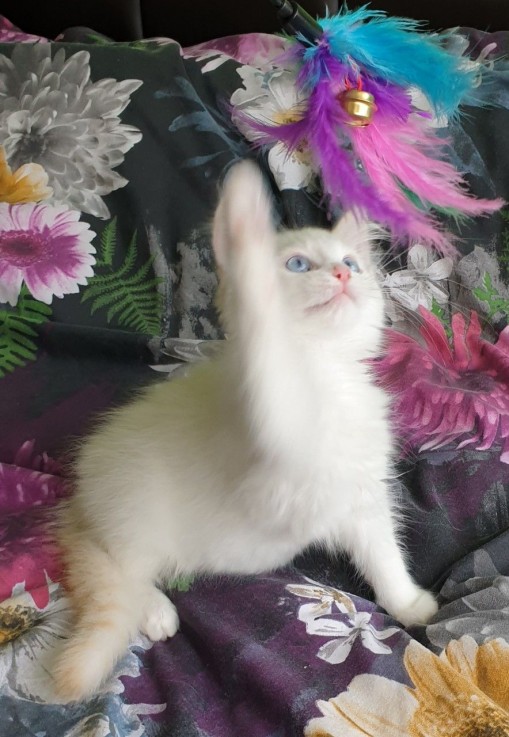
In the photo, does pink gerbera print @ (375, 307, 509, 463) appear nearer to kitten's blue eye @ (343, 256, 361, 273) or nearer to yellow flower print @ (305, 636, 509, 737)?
kitten's blue eye @ (343, 256, 361, 273)

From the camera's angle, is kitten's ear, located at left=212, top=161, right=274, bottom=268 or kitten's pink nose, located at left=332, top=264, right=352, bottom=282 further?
kitten's pink nose, located at left=332, top=264, right=352, bottom=282

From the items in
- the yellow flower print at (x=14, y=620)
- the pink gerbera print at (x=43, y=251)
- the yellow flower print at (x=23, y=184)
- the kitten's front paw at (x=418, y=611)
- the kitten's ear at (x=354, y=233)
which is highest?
the kitten's ear at (x=354, y=233)

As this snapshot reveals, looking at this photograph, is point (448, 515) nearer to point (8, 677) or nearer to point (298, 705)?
point (298, 705)

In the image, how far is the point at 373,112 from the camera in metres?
0.61

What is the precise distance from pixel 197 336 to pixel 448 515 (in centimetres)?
53

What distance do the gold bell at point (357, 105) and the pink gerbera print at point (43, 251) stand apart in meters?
0.68

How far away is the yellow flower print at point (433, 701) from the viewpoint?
561 mm

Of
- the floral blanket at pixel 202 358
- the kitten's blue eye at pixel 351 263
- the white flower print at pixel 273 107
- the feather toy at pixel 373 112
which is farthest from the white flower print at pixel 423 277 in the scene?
the feather toy at pixel 373 112

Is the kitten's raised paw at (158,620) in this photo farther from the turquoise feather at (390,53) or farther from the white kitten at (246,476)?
the turquoise feather at (390,53)

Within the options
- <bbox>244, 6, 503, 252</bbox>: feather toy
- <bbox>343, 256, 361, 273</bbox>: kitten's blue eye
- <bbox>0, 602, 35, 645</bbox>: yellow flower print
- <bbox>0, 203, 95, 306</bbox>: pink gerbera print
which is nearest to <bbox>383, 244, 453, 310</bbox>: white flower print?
<bbox>343, 256, 361, 273</bbox>: kitten's blue eye

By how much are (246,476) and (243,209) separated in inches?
11.8

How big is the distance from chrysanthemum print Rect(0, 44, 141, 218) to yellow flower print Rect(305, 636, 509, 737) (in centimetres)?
90

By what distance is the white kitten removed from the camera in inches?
25.5

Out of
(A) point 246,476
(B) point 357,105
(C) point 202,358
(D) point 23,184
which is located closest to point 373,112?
(B) point 357,105
